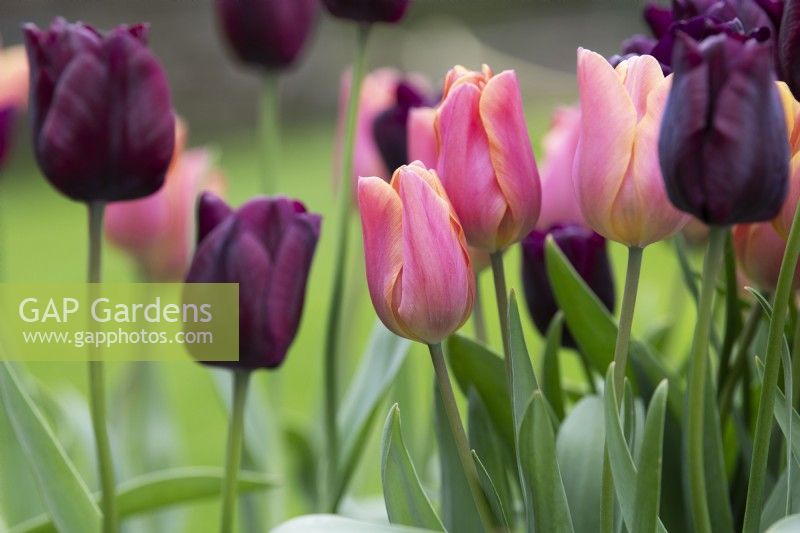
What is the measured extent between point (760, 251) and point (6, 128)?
0.40m

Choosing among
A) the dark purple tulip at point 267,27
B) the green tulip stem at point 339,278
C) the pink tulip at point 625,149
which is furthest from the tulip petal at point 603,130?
the dark purple tulip at point 267,27

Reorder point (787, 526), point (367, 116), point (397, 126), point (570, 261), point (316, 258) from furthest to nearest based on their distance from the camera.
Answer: point (316, 258) < point (367, 116) < point (397, 126) < point (570, 261) < point (787, 526)

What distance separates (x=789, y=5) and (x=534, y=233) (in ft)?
0.59

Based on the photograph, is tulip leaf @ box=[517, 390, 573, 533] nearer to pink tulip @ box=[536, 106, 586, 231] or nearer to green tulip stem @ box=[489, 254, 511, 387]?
green tulip stem @ box=[489, 254, 511, 387]

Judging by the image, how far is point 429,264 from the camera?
339 mm

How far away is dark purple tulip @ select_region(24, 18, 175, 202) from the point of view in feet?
1.30

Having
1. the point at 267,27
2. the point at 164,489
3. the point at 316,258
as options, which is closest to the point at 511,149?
the point at 164,489

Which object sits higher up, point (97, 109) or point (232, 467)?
point (97, 109)

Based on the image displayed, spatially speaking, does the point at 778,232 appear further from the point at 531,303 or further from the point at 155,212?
the point at 155,212

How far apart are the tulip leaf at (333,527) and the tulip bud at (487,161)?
0.36ft

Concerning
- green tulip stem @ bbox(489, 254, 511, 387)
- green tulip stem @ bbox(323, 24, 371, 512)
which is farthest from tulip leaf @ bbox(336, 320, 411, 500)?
green tulip stem @ bbox(489, 254, 511, 387)

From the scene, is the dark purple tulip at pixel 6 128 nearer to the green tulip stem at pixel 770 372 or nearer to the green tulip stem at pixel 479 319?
the green tulip stem at pixel 479 319

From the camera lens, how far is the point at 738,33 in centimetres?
30

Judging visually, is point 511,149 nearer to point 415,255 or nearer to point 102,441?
point 415,255
